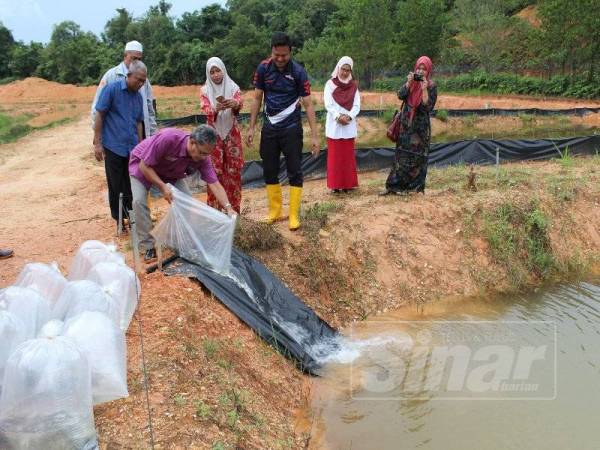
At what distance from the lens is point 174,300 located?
3.42m

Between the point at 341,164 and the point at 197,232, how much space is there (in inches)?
111

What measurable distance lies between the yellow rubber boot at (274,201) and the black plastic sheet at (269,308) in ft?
3.07

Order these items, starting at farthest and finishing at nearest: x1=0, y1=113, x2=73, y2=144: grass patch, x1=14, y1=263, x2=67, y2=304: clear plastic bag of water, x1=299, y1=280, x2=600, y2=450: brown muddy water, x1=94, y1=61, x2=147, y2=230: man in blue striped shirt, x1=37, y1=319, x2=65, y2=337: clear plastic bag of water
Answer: x1=0, y1=113, x2=73, y2=144: grass patch, x1=94, y1=61, x2=147, y2=230: man in blue striped shirt, x1=299, y1=280, x2=600, y2=450: brown muddy water, x1=14, y1=263, x2=67, y2=304: clear plastic bag of water, x1=37, y1=319, x2=65, y2=337: clear plastic bag of water

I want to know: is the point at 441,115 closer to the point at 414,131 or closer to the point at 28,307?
the point at 414,131

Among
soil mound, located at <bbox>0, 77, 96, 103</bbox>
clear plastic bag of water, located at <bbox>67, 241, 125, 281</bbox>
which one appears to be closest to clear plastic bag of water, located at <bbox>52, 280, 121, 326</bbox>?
clear plastic bag of water, located at <bbox>67, 241, 125, 281</bbox>

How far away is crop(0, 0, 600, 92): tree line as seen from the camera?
2389cm

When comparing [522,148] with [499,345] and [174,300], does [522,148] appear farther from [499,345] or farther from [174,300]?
[174,300]

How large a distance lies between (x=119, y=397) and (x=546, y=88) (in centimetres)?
2580

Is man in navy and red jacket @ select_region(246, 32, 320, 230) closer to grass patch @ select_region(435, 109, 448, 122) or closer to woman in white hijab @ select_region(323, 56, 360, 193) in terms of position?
woman in white hijab @ select_region(323, 56, 360, 193)

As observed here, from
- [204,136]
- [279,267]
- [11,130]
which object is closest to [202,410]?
[204,136]

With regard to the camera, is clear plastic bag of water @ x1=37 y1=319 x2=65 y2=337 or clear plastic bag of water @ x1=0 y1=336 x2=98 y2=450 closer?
clear plastic bag of water @ x1=0 y1=336 x2=98 y2=450

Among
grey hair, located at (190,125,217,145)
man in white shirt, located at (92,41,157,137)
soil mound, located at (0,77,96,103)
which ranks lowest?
grey hair, located at (190,125,217,145)

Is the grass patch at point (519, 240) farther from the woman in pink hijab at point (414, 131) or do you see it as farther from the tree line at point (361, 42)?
the tree line at point (361, 42)

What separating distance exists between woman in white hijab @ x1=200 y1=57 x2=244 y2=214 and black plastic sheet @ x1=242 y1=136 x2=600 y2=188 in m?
3.82
